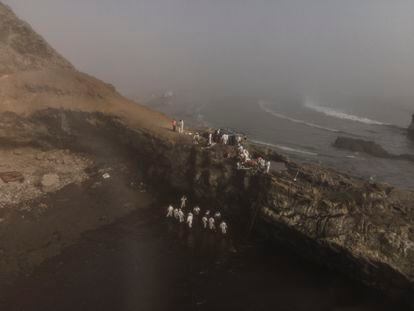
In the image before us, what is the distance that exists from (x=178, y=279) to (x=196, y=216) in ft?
28.3

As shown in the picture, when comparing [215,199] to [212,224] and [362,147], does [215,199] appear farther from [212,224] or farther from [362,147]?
[362,147]

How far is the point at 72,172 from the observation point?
Result: 43.9 m

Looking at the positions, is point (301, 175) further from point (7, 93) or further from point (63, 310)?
point (7, 93)

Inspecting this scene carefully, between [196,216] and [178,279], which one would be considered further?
[196,216]

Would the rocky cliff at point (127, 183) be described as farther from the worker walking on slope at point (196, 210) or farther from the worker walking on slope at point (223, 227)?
the worker walking on slope at point (196, 210)

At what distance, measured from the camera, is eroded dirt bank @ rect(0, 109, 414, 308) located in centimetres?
3006

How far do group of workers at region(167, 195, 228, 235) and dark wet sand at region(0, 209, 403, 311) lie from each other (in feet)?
3.21

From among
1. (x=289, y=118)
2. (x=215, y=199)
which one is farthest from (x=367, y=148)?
(x=215, y=199)

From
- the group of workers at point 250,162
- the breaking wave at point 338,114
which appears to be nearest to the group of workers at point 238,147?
the group of workers at point 250,162

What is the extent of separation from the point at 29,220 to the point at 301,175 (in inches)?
952

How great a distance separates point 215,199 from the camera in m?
38.7

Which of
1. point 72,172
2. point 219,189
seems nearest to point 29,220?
point 72,172

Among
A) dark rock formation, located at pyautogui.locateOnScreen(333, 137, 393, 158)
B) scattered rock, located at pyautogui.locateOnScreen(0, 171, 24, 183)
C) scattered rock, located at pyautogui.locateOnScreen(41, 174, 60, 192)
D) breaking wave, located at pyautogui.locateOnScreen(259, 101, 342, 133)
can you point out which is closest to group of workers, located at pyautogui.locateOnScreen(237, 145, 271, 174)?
scattered rock, located at pyautogui.locateOnScreen(41, 174, 60, 192)

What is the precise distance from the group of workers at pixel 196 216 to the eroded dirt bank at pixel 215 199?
1723 millimetres
